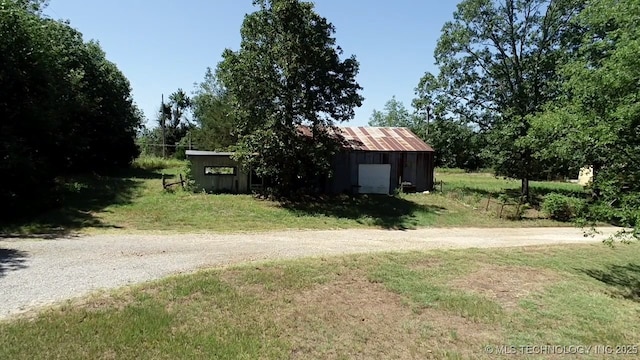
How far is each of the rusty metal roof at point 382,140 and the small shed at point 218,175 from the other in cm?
671

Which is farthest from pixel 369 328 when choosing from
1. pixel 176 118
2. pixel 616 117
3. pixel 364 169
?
pixel 176 118

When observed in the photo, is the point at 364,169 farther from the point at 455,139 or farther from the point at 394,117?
the point at 394,117

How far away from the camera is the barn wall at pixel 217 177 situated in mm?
22359

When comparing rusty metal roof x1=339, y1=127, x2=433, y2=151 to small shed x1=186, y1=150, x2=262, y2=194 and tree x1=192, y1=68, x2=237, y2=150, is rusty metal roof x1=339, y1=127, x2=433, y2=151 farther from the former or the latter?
tree x1=192, y1=68, x2=237, y2=150

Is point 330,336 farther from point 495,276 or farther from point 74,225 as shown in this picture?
point 74,225

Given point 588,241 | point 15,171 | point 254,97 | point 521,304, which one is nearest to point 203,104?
point 254,97

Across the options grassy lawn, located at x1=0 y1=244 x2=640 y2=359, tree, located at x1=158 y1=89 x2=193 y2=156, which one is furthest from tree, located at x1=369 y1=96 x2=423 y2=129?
grassy lawn, located at x1=0 y1=244 x2=640 y2=359

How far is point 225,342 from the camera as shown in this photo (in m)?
6.10

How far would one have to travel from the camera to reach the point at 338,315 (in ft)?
24.3

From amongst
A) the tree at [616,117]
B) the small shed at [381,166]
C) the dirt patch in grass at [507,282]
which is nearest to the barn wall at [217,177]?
the small shed at [381,166]

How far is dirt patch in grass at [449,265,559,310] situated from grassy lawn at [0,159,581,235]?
7226 mm

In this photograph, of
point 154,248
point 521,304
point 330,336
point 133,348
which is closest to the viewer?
point 133,348

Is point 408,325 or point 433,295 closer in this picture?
point 408,325

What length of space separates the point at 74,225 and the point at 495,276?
13664 mm
